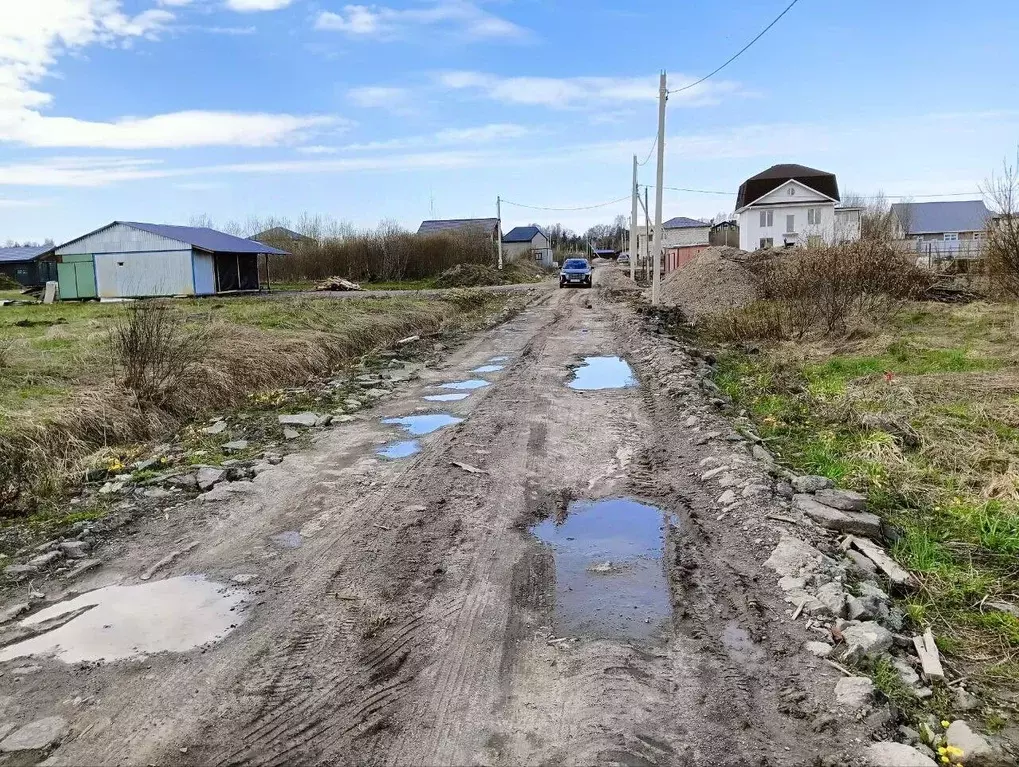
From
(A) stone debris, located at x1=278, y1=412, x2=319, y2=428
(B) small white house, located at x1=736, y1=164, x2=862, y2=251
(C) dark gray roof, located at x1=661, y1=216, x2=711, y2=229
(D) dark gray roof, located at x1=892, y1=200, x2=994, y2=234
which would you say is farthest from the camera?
(C) dark gray roof, located at x1=661, y1=216, x2=711, y2=229

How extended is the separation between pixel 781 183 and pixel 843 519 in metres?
62.2

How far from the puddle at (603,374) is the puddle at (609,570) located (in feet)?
17.5

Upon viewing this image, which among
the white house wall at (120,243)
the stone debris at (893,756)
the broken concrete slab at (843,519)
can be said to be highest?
the white house wall at (120,243)

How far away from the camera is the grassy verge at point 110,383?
711 cm

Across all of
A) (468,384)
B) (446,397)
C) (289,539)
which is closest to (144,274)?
(468,384)

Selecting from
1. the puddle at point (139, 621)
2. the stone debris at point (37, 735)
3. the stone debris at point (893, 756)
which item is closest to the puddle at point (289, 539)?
the puddle at point (139, 621)

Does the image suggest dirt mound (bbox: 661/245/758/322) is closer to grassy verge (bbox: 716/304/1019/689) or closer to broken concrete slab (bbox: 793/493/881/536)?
grassy verge (bbox: 716/304/1019/689)

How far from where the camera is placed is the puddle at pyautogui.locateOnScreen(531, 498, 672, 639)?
14.1 ft

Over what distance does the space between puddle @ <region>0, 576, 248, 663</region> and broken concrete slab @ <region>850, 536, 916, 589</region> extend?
407 cm

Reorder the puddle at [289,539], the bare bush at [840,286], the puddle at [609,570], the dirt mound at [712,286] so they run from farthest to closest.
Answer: the dirt mound at [712,286] → the bare bush at [840,286] → the puddle at [289,539] → the puddle at [609,570]

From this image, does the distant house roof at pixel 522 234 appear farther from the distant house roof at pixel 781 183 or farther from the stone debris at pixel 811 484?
the stone debris at pixel 811 484

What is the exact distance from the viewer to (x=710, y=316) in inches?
795

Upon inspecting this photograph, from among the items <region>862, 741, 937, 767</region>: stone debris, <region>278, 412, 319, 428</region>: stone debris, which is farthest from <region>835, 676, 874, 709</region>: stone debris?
<region>278, 412, 319, 428</region>: stone debris

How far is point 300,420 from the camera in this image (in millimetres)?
9172
